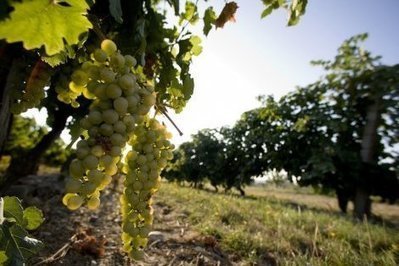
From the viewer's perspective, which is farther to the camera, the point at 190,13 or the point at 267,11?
the point at 190,13

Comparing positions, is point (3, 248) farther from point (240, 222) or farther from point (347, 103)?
point (347, 103)

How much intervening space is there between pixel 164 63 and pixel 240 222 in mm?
3736

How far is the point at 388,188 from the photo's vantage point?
45.9 ft

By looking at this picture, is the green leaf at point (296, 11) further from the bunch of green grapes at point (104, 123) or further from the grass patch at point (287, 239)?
the grass patch at point (287, 239)

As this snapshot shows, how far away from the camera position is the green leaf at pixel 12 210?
1.21 metres

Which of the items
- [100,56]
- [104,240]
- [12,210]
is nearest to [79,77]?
[100,56]

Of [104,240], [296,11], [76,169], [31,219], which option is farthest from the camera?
[104,240]

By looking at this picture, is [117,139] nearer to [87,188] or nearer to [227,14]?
[87,188]

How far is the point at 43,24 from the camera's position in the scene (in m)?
Answer: 0.85

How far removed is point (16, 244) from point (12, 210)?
5.3 inches

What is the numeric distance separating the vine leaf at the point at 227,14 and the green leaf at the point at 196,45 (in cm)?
19

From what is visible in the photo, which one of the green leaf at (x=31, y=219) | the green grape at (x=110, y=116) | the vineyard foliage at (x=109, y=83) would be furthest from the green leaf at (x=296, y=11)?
the green leaf at (x=31, y=219)

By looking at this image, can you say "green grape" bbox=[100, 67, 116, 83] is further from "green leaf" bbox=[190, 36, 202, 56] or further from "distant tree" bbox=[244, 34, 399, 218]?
"distant tree" bbox=[244, 34, 399, 218]

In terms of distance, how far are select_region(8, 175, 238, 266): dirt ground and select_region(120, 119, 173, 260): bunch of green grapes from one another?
1.14 meters
